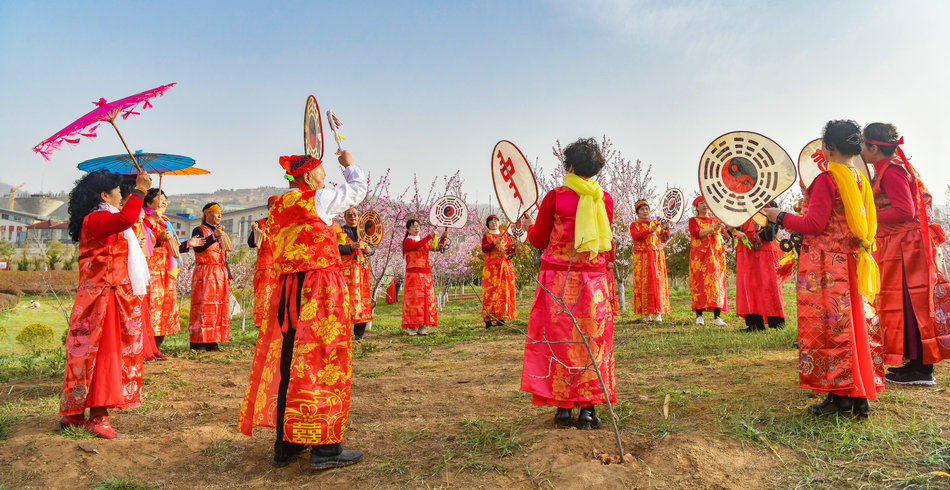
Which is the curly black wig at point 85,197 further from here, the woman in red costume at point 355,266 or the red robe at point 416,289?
the red robe at point 416,289

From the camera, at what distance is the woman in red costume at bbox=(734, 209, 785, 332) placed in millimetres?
7082

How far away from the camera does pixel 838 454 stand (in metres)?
2.66

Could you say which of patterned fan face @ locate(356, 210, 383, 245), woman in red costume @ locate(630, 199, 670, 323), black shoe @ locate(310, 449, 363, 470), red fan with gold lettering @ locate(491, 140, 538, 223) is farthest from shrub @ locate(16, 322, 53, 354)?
woman in red costume @ locate(630, 199, 670, 323)

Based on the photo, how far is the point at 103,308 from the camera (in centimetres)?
350

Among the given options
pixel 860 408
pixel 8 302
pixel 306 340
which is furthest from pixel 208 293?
pixel 8 302

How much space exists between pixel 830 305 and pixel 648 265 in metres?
6.05

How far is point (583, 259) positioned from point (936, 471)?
6.56ft

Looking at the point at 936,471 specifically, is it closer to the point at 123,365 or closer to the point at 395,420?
the point at 395,420

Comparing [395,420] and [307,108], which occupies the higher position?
[307,108]

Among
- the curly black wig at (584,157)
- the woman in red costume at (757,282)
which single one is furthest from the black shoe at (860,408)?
the woman in red costume at (757,282)

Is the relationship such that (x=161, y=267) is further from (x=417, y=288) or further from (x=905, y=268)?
(x=905, y=268)

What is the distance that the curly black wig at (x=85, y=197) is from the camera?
3598 mm

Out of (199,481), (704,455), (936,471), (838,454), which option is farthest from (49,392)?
(936,471)

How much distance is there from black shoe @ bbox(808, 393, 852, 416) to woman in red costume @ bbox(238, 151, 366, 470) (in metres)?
2.77
